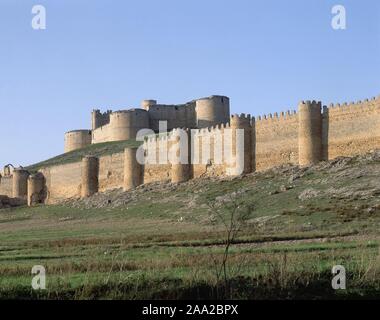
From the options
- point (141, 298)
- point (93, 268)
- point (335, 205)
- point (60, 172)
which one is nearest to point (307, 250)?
point (93, 268)

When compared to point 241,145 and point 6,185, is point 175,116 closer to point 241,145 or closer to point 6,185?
point 6,185

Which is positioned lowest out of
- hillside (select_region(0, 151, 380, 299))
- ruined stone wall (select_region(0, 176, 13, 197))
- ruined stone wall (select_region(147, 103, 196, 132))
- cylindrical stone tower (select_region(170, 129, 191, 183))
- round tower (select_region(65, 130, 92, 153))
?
hillside (select_region(0, 151, 380, 299))

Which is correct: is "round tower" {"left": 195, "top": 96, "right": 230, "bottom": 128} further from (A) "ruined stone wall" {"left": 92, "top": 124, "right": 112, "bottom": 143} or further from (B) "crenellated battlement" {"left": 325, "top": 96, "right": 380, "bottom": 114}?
(B) "crenellated battlement" {"left": 325, "top": 96, "right": 380, "bottom": 114}

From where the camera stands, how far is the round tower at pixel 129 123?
5434cm

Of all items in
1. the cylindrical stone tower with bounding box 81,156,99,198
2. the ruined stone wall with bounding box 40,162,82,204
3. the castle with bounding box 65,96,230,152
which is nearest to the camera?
the cylindrical stone tower with bounding box 81,156,99,198

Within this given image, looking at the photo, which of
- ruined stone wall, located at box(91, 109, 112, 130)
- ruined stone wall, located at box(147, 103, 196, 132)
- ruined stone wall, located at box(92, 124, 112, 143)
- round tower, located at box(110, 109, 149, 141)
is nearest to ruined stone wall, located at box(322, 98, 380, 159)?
ruined stone wall, located at box(147, 103, 196, 132)

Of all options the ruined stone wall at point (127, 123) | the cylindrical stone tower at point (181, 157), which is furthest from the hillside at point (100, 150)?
the cylindrical stone tower at point (181, 157)

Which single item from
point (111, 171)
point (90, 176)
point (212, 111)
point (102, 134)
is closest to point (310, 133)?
point (111, 171)

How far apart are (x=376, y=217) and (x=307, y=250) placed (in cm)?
657

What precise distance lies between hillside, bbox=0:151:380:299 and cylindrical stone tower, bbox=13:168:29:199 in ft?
62.6

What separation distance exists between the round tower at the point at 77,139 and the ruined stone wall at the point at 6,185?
9.35 m

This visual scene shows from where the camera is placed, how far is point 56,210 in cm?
3619

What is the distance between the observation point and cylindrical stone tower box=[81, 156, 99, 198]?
4341cm
